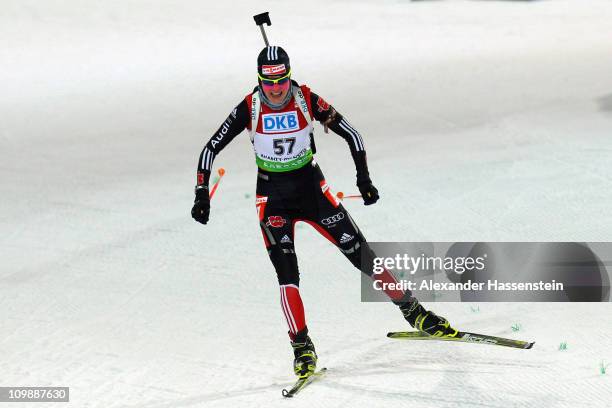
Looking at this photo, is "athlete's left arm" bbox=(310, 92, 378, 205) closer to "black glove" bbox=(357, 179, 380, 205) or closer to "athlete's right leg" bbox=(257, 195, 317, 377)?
"black glove" bbox=(357, 179, 380, 205)

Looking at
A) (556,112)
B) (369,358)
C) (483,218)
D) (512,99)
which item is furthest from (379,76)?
(369,358)

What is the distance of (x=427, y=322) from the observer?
7172mm

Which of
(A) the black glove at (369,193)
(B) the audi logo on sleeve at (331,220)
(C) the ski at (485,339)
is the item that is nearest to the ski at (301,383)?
(C) the ski at (485,339)

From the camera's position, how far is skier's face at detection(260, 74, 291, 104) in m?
6.76

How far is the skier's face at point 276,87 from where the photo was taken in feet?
22.2

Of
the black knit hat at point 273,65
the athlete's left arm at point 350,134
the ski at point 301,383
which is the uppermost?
the black knit hat at point 273,65

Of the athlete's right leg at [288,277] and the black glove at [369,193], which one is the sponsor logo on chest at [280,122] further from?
the black glove at [369,193]

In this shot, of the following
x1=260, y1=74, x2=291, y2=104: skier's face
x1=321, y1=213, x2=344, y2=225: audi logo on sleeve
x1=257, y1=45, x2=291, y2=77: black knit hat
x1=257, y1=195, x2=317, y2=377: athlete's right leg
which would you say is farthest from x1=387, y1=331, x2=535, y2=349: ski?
x1=257, y1=45, x2=291, y2=77: black knit hat

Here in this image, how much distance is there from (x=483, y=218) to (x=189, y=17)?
24.6 meters

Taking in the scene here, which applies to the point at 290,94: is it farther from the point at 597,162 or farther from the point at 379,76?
the point at 379,76

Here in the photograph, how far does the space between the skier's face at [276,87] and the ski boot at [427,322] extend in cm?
189

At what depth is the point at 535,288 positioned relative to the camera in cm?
853

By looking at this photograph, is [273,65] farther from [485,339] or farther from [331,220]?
[485,339]

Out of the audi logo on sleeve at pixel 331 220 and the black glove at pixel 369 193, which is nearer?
the black glove at pixel 369 193
